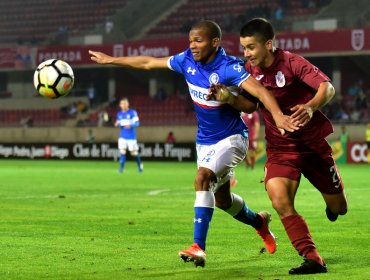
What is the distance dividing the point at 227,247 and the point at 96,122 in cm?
3584

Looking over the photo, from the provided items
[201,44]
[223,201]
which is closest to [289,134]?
[201,44]

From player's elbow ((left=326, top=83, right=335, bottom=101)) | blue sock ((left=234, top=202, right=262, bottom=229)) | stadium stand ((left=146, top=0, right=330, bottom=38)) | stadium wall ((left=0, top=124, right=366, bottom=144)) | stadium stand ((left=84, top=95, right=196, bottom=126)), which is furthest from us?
stadium stand ((left=84, top=95, right=196, bottom=126))

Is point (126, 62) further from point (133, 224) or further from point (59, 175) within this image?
point (59, 175)

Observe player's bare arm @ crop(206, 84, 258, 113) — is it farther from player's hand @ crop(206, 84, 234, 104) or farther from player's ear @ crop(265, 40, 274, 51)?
player's ear @ crop(265, 40, 274, 51)

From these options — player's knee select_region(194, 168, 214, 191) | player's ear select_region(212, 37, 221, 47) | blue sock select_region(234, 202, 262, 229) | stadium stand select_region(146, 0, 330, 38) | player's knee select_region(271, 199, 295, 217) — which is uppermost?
stadium stand select_region(146, 0, 330, 38)

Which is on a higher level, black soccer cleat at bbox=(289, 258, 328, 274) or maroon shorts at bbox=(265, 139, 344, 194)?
maroon shorts at bbox=(265, 139, 344, 194)

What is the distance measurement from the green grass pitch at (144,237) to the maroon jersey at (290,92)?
103cm

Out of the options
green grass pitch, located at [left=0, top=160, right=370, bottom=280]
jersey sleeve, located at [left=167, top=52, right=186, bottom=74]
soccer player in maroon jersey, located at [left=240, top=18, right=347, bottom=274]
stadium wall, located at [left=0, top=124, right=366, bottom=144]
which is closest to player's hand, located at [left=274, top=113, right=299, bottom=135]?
soccer player in maroon jersey, located at [left=240, top=18, right=347, bottom=274]

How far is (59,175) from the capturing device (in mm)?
24828

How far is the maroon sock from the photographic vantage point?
280 inches

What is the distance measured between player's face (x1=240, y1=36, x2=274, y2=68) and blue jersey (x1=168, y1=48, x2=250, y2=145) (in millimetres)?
381

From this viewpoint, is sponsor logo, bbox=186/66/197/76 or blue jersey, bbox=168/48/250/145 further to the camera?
sponsor logo, bbox=186/66/197/76

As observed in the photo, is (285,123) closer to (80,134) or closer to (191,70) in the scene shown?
(191,70)

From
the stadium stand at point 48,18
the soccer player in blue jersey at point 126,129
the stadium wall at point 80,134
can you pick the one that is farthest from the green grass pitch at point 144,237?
the stadium stand at point 48,18
